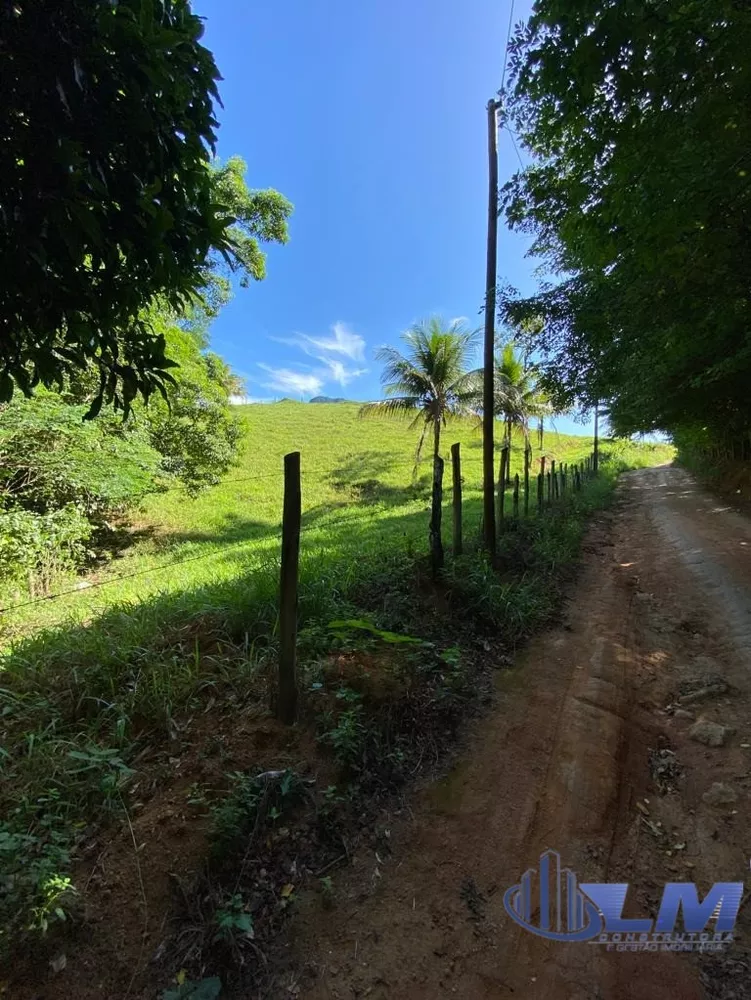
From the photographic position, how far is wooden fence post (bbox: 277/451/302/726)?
10.3ft

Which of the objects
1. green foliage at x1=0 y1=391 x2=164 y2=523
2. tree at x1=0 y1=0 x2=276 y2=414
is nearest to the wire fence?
tree at x1=0 y1=0 x2=276 y2=414

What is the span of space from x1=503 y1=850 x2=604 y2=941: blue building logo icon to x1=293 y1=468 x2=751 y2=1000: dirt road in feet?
0.16

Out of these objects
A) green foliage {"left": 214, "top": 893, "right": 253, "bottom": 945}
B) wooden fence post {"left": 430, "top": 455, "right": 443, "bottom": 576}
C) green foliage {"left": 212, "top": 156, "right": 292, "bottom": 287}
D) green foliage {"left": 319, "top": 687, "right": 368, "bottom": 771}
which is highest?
green foliage {"left": 212, "top": 156, "right": 292, "bottom": 287}

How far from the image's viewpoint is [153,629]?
4207 mm

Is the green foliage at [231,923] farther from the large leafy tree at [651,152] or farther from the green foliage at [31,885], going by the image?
the large leafy tree at [651,152]

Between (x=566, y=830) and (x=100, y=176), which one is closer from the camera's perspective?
(x=100, y=176)

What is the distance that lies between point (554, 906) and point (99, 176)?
12.3 feet

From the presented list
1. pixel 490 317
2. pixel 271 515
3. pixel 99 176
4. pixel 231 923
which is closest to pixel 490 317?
pixel 490 317

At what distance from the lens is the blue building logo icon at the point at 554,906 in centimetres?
207

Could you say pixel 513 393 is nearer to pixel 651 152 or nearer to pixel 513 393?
pixel 513 393

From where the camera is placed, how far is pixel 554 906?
219cm

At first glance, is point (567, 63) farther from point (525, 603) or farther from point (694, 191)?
point (525, 603)

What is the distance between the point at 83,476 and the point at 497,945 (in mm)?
9920

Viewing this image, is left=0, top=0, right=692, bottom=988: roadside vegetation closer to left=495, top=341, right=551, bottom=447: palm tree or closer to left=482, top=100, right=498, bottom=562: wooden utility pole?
left=482, top=100, right=498, bottom=562: wooden utility pole
